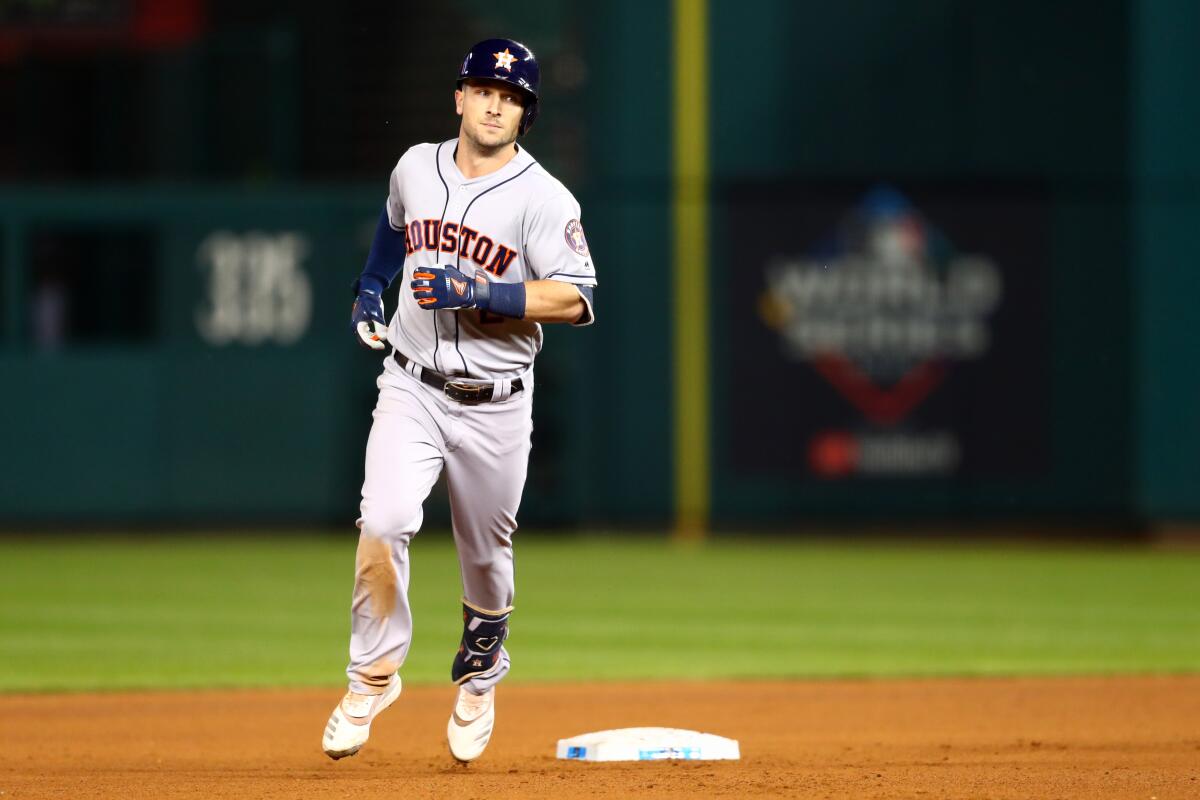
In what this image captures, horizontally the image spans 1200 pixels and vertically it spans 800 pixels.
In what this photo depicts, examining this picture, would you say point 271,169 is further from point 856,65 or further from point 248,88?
point 856,65

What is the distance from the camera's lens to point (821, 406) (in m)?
14.0

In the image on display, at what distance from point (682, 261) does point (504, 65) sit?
30.5ft

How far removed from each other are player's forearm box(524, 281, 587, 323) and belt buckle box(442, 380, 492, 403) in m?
0.24

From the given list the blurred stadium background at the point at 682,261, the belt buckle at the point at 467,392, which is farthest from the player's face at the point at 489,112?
the blurred stadium background at the point at 682,261

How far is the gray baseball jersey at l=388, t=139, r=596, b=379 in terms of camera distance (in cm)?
483

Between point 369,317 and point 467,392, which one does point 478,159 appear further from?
point 467,392

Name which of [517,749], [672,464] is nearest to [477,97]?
[517,749]

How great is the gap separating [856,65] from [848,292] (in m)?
1.79

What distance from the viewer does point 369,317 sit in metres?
4.94

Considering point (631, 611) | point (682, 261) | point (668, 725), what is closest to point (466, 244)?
point (668, 725)

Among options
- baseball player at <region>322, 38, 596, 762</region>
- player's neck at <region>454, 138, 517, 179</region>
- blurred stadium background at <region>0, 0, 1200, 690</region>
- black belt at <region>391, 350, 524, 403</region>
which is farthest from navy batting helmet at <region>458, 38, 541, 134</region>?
blurred stadium background at <region>0, 0, 1200, 690</region>

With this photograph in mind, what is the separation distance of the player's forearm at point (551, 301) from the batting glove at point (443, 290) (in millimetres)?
157

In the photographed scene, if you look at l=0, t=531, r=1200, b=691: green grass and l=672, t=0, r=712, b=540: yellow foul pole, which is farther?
l=672, t=0, r=712, b=540: yellow foul pole

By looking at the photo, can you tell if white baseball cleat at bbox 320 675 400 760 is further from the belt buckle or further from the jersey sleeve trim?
the jersey sleeve trim
